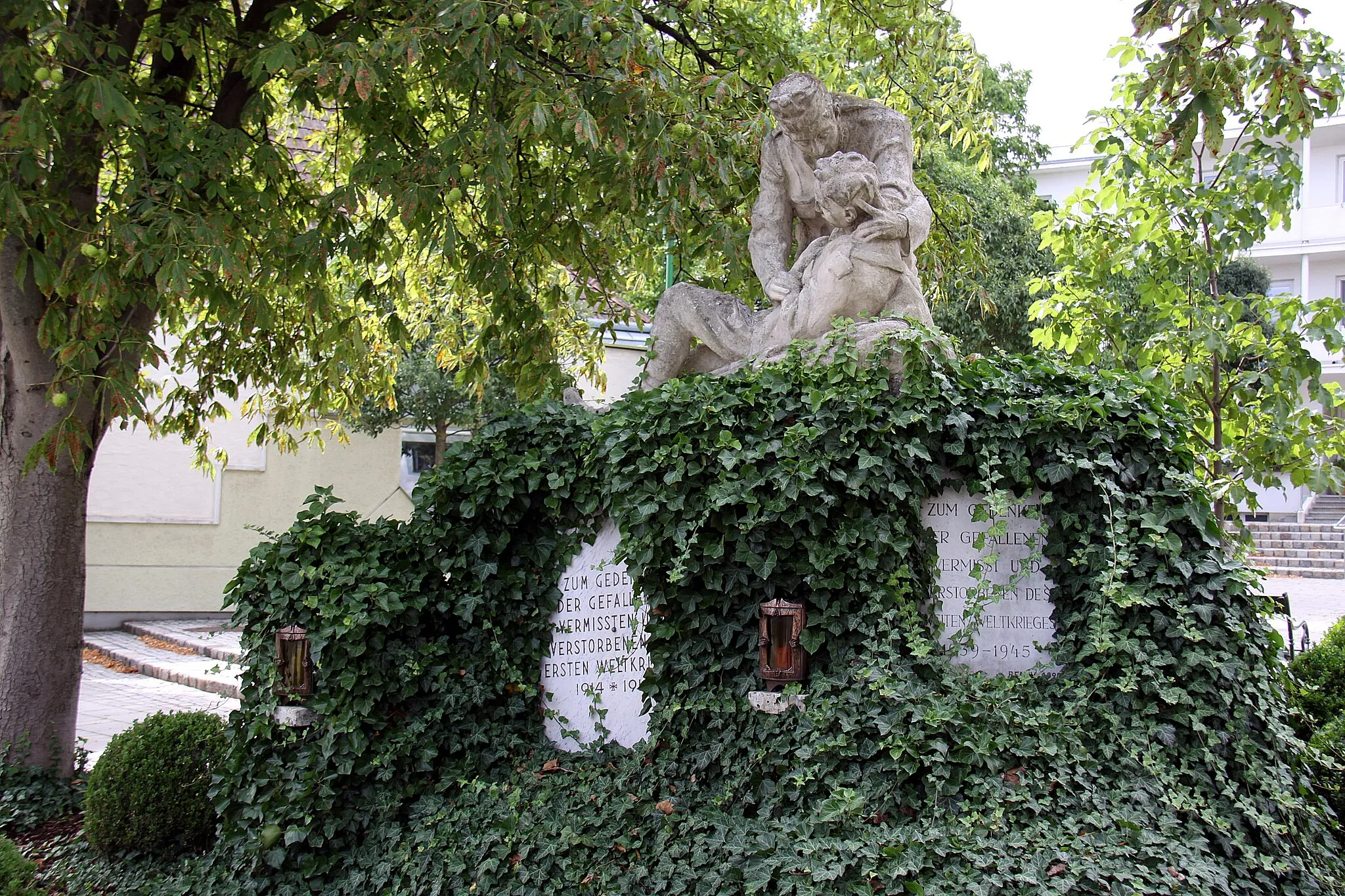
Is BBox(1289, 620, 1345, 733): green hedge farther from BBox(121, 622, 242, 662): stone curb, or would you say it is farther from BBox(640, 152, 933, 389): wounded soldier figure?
BBox(121, 622, 242, 662): stone curb

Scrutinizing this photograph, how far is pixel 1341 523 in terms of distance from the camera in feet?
79.8

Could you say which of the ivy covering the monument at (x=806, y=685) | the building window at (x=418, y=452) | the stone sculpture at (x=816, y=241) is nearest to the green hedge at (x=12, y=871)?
the ivy covering the monument at (x=806, y=685)

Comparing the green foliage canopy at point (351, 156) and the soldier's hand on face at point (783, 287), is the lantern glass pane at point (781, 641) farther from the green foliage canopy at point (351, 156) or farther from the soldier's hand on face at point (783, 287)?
the green foliage canopy at point (351, 156)

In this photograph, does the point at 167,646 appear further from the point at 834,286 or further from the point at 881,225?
the point at 881,225

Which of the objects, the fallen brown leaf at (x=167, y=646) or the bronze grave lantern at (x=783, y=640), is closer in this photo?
the bronze grave lantern at (x=783, y=640)

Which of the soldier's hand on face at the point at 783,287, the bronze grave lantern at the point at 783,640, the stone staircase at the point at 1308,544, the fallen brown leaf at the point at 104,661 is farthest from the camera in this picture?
the stone staircase at the point at 1308,544

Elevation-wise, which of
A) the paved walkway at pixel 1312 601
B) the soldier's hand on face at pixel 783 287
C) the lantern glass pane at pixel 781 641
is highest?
the soldier's hand on face at pixel 783 287

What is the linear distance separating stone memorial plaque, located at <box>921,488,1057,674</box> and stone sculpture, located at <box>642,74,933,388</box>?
3.09 feet

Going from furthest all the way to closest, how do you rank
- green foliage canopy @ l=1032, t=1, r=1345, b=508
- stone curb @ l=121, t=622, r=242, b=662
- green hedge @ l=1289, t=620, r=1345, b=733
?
stone curb @ l=121, t=622, r=242, b=662
green foliage canopy @ l=1032, t=1, r=1345, b=508
green hedge @ l=1289, t=620, r=1345, b=733

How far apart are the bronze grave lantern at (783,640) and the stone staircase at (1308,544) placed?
59.4 ft

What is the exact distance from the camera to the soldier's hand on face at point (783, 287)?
5.24m

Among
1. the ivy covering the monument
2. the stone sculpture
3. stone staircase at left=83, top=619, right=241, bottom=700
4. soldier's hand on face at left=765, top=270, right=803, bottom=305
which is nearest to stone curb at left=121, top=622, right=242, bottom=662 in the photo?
stone staircase at left=83, top=619, right=241, bottom=700

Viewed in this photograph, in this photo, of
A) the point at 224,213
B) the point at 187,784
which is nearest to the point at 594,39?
the point at 224,213

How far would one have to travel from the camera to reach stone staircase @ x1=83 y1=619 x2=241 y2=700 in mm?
10977
